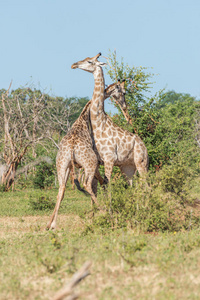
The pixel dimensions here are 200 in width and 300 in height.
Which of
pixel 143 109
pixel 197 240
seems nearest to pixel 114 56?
pixel 143 109

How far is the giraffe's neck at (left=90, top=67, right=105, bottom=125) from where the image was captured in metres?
9.90

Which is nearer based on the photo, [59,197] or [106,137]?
[59,197]

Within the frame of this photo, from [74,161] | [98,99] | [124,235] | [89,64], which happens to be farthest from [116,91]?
[124,235]

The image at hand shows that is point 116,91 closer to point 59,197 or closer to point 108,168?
point 108,168

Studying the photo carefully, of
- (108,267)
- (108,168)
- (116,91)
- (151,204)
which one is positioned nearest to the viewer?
(108,267)

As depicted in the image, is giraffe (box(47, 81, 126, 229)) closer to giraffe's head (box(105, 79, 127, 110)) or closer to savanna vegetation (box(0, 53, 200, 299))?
savanna vegetation (box(0, 53, 200, 299))

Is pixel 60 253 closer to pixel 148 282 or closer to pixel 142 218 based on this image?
pixel 148 282

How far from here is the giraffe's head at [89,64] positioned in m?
9.78

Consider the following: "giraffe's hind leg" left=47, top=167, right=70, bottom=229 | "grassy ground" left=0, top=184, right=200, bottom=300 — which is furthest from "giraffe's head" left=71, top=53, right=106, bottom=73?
"grassy ground" left=0, top=184, right=200, bottom=300

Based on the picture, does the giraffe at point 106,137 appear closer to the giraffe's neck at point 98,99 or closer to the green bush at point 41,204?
the giraffe's neck at point 98,99

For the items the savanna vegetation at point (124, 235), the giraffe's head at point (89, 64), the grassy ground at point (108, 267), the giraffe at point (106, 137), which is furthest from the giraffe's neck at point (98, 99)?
the grassy ground at point (108, 267)

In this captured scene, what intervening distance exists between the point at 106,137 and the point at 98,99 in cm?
90

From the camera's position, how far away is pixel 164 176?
333 inches

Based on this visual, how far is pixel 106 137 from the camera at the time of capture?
9.80m
